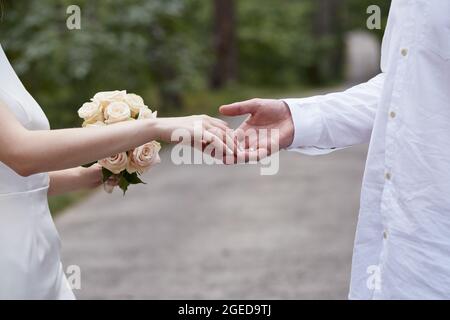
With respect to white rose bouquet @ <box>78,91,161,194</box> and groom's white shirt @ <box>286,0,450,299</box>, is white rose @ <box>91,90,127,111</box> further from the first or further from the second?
groom's white shirt @ <box>286,0,450,299</box>

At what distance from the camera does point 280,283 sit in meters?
6.27

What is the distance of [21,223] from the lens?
97.7 inches

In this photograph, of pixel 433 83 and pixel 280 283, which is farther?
pixel 280 283

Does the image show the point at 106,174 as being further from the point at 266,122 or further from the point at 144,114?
the point at 266,122

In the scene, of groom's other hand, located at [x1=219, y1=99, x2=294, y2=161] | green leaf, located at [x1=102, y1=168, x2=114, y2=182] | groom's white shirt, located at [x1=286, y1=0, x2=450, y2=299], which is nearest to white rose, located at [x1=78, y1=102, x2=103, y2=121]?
green leaf, located at [x1=102, y1=168, x2=114, y2=182]

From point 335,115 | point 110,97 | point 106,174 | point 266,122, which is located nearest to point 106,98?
point 110,97

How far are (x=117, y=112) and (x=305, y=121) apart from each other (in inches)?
25.6

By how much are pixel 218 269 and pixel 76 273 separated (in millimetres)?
1183

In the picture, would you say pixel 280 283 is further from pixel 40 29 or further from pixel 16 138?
pixel 40 29

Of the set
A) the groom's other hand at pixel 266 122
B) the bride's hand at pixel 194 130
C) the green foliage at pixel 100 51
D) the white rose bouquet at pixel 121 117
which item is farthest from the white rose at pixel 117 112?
the green foliage at pixel 100 51

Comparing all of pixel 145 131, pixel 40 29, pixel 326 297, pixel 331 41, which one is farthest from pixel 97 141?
pixel 331 41

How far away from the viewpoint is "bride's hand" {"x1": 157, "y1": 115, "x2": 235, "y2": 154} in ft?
7.46

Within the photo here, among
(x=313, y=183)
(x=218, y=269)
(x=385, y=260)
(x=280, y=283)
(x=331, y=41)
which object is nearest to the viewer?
(x=385, y=260)

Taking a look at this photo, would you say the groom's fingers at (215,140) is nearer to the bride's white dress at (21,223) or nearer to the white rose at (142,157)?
the white rose at (142,157)
